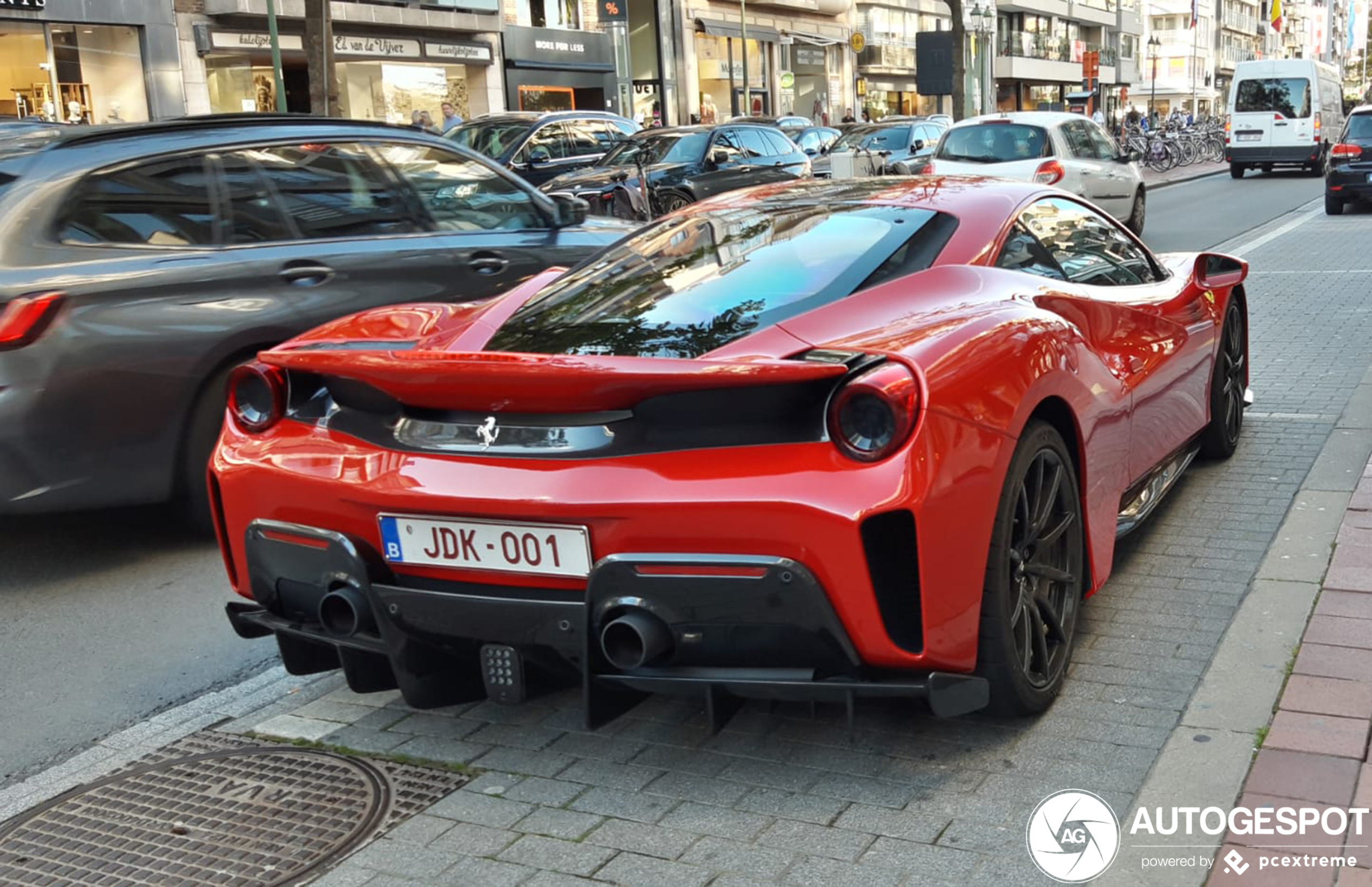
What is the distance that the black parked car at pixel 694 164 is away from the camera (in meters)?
17.8

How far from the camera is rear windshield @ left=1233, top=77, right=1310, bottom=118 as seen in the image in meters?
32.0

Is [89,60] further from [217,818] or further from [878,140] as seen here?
[217,818]

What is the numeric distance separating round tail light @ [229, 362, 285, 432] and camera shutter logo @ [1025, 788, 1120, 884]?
82.1 inches

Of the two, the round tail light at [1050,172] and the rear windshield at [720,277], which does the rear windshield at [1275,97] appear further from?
the rear windshield at [720,277]

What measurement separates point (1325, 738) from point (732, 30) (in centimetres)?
4607

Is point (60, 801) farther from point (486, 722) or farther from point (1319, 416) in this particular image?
point (1319, 416)

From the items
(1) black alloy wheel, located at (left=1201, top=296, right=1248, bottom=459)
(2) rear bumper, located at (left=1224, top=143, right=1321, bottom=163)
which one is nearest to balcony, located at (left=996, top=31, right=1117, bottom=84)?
(2) rear bumper, located at (left=1224, top=143, right=1321, bottom=163)

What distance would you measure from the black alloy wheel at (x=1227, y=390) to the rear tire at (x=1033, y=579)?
2.23 metres

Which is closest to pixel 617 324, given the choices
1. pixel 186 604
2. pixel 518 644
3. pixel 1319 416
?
pixel 518 644

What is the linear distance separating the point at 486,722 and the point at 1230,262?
368 cm

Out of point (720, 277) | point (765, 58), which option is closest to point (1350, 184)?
point (720, 277)

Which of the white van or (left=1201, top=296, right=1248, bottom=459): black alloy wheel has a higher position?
the white van

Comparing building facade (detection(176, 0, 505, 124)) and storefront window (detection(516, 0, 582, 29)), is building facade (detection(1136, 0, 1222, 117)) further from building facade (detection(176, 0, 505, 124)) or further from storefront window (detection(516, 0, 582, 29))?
building facade (detection(176, 0, 505, 124))

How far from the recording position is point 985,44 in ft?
198
